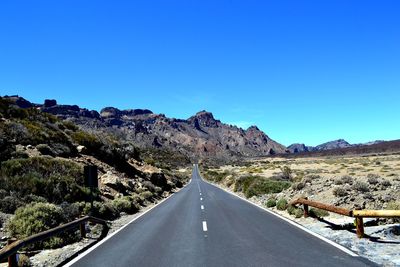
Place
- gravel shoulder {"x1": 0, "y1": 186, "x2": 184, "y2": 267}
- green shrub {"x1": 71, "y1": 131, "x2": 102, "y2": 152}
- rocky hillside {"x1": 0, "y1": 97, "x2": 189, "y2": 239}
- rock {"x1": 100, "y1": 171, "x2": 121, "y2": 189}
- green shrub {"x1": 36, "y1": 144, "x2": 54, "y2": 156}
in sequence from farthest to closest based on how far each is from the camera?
green shrub {"x1": 71, "y1": 131, "x2": 102, "y2": 152}, green shrub {"x1": 36, "y1": 144, "x2": 54, "y2": 156}, rock {"x1": 100, "y1": 171, "x2": 121, "y2": 189}, rocky hillside {"x1": 0, "y1": 97, "x2": 189, "y2": 239}, gravel shoulder {"x1": 0, "y1": 186, "x2": 184, "y2": 267}

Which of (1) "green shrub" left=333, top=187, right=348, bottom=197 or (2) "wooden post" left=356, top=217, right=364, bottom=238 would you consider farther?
(1) "green shrub" left=333, top=187, right=348, bottom=197

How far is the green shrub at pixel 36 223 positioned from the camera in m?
13.8

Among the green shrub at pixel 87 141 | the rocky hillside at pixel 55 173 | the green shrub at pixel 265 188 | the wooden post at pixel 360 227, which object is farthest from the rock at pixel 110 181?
the wooden post at pixel 360 227

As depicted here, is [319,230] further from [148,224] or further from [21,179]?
[21,179]

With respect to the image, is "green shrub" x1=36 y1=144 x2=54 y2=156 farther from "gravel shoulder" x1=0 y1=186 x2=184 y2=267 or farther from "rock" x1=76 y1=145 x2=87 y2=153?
"gravel shoulder" x1=0 y1=186 x2=184 y2=267

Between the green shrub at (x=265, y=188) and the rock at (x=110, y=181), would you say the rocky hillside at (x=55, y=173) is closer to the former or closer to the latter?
the rock at (x=110, y=181)

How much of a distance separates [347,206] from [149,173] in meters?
31.8

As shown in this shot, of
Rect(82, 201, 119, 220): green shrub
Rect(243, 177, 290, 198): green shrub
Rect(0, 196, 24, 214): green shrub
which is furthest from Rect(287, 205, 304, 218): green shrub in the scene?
Rect(243, 177, 290, 198): green shrub

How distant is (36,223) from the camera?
14445 mm

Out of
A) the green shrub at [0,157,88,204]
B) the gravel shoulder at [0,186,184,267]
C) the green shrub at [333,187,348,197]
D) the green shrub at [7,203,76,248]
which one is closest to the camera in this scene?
the gravel shoulder at [0,186,184,267]

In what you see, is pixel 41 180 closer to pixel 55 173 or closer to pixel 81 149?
pixel 55 173

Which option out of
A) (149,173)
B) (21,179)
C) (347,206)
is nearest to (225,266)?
(347,206)

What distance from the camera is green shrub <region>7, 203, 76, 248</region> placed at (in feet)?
45.2

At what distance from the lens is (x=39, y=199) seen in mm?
19484
